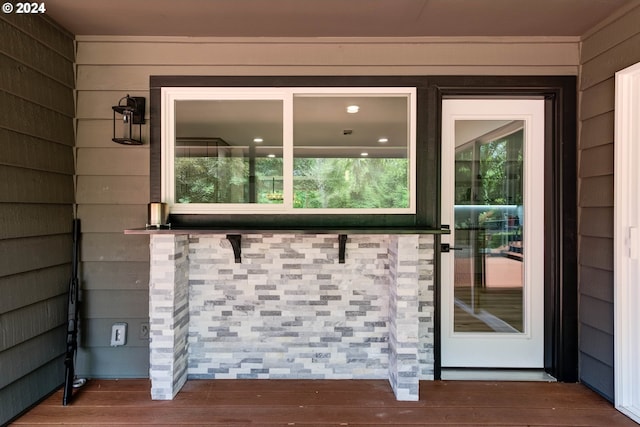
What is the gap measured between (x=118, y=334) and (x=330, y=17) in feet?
8.02

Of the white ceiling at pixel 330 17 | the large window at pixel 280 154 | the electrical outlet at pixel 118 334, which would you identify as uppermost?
the white ceiling at pixel 330 17

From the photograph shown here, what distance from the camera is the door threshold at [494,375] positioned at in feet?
8.01

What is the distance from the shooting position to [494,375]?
2.48m

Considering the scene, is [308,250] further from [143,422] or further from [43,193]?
[43,193]

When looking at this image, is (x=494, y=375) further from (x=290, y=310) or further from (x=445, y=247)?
(x=290, y=310)

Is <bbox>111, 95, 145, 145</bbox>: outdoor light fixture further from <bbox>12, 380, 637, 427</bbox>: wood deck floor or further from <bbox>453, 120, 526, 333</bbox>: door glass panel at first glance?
<bbox>453, 120, 526, 333</bbox>: door glass panel

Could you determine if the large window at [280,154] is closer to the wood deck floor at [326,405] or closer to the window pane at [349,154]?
the window pane at [349,154]

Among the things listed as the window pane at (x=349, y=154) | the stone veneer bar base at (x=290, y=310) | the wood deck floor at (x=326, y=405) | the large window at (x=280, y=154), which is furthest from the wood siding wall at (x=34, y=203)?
→ the window pane at (x=349, y=154)

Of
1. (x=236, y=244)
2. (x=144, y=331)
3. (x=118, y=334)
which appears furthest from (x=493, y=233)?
(x=118, y=334)

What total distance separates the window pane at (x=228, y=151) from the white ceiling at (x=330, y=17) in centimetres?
47

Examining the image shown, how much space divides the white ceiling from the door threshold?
2.28 meters

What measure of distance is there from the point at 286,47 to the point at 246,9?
0.39m

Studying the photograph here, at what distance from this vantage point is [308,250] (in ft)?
8.04

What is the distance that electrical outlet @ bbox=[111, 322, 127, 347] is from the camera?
2418mm
